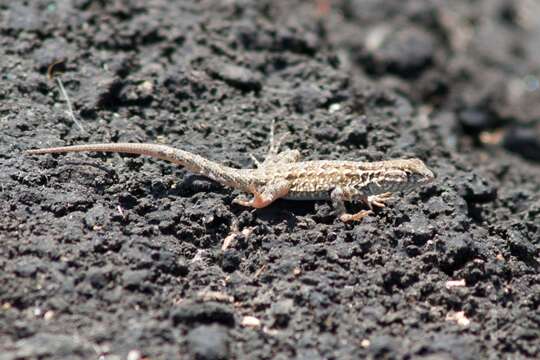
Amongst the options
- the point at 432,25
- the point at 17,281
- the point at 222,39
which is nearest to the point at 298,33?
the point at 222,39

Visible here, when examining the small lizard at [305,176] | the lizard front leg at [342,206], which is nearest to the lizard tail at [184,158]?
the small lizard at [305,176]

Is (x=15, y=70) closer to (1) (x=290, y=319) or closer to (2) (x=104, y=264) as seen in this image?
(2) (x=104, y=264)

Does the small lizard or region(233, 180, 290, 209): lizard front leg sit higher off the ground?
the small lizard

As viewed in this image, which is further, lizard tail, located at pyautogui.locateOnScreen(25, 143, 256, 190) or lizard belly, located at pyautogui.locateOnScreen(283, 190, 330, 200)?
lizard belly, located at pyautogui.locateOnScreen(283, 190, 330, 200)

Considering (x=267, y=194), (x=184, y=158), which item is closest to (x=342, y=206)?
(x=267, y=194)

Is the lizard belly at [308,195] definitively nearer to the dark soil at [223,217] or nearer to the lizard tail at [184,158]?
the dark soil at [223,217]

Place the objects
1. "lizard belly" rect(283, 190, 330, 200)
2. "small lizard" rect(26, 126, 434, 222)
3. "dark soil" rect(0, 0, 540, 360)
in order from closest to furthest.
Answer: "dark soil" rect(0, 0, 540, 360) < "small lizard" rect(26, 126, 434, 222) < "lizard belly" rect(283, 190, 330, 200)

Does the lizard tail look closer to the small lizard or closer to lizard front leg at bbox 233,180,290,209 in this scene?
the small lizard

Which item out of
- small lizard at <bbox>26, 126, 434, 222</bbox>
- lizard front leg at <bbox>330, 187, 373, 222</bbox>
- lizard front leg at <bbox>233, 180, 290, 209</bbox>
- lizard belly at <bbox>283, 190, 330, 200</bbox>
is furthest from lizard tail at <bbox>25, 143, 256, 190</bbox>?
lizard front leg at <bbox>330, 187, 373, 222</bbox>
